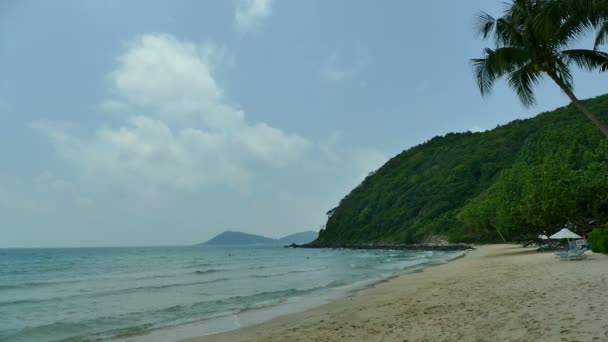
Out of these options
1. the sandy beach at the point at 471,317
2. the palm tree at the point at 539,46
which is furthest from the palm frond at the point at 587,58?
the sandy beach at the point at 471,317

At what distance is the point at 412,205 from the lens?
4279 inches

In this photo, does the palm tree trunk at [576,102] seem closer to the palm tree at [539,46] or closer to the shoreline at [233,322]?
the palm tree at [539,46]

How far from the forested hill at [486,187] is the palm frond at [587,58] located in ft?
54.3

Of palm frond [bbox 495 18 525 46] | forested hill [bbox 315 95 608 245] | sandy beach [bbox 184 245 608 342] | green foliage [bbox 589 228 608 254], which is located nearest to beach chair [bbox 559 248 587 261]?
green foliage [bbox 589 228 608 254]

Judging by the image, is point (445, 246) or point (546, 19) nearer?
point (546, 19)

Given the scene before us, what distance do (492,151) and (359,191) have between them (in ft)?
141

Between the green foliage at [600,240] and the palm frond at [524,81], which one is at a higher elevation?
the palm frond at [524,81]

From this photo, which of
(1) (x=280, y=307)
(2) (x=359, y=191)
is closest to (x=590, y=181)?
(1) (x=280, y=307)

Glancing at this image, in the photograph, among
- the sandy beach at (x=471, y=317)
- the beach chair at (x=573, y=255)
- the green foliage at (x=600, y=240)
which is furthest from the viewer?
the green foliage at (x=600, y=240)

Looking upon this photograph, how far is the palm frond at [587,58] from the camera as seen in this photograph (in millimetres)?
12820

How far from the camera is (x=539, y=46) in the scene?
12.8m

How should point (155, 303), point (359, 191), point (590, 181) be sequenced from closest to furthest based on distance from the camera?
point (155, 303)
point (590, 181)
point (359, 191)

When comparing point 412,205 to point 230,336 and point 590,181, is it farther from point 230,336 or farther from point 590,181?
point 230,336

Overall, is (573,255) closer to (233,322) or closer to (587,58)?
(587,58)
